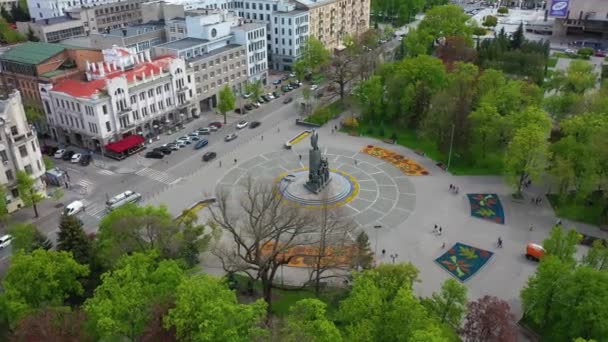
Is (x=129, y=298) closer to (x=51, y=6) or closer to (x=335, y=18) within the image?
(x=335, y=18)

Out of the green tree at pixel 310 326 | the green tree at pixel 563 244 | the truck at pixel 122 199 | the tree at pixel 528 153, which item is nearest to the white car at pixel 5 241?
the truck at pixel 122 199

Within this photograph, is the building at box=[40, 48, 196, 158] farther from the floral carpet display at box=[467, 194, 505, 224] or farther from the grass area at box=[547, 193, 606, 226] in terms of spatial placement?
the grass area at box=[547, 193, 606, 226]

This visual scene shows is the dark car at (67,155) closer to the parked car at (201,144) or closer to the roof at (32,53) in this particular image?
the roof at (32,53)

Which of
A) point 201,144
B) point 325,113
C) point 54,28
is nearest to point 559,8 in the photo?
point 325,113

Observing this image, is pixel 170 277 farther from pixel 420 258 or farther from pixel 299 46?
pixel 299 46

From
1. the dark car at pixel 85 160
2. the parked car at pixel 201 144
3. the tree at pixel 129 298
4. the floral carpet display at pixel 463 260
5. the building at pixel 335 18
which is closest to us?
the tree at pixel 129 298
